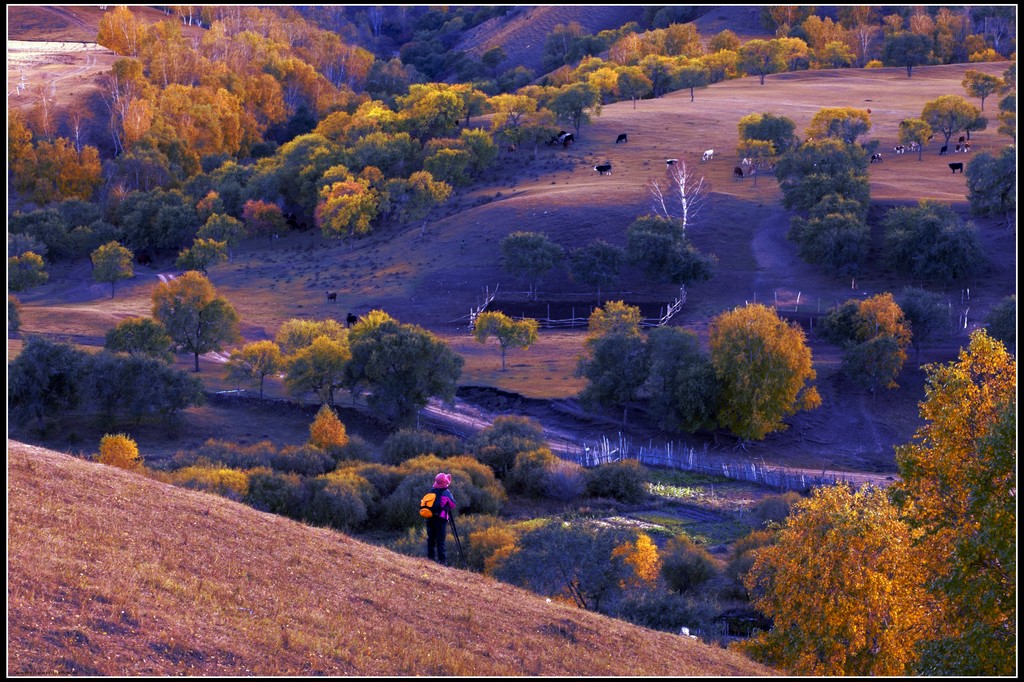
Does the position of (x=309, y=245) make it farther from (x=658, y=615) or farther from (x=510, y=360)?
(x=658, y=615)

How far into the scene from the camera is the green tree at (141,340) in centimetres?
4828

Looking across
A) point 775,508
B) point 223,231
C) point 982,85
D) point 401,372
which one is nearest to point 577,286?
point 401,372

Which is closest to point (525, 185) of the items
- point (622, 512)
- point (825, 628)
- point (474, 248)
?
point (474, 248)

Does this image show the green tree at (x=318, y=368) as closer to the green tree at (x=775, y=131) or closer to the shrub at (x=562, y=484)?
the shrub at (x=562, y=484)

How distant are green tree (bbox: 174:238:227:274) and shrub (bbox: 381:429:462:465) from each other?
128 feet

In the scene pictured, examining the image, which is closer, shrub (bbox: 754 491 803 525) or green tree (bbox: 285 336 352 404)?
shrub (bbox: 754 491 803 525)

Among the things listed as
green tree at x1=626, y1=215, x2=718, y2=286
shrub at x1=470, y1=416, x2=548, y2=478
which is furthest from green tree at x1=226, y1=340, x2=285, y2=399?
green tree at x1=626, y1=215, x2=718, y2=286

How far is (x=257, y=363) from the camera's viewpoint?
46.9 metres

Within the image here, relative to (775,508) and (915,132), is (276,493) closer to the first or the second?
(775,508)

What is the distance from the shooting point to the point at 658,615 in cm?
1928

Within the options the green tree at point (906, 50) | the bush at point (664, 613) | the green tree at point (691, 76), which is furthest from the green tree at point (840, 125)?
the bush at point (664, 613)

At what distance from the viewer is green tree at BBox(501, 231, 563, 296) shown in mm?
64312

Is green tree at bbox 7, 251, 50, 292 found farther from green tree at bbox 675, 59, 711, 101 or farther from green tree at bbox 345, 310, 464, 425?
green tree at bbox 675, 59, 711, 101

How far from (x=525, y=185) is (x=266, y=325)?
3028cm
